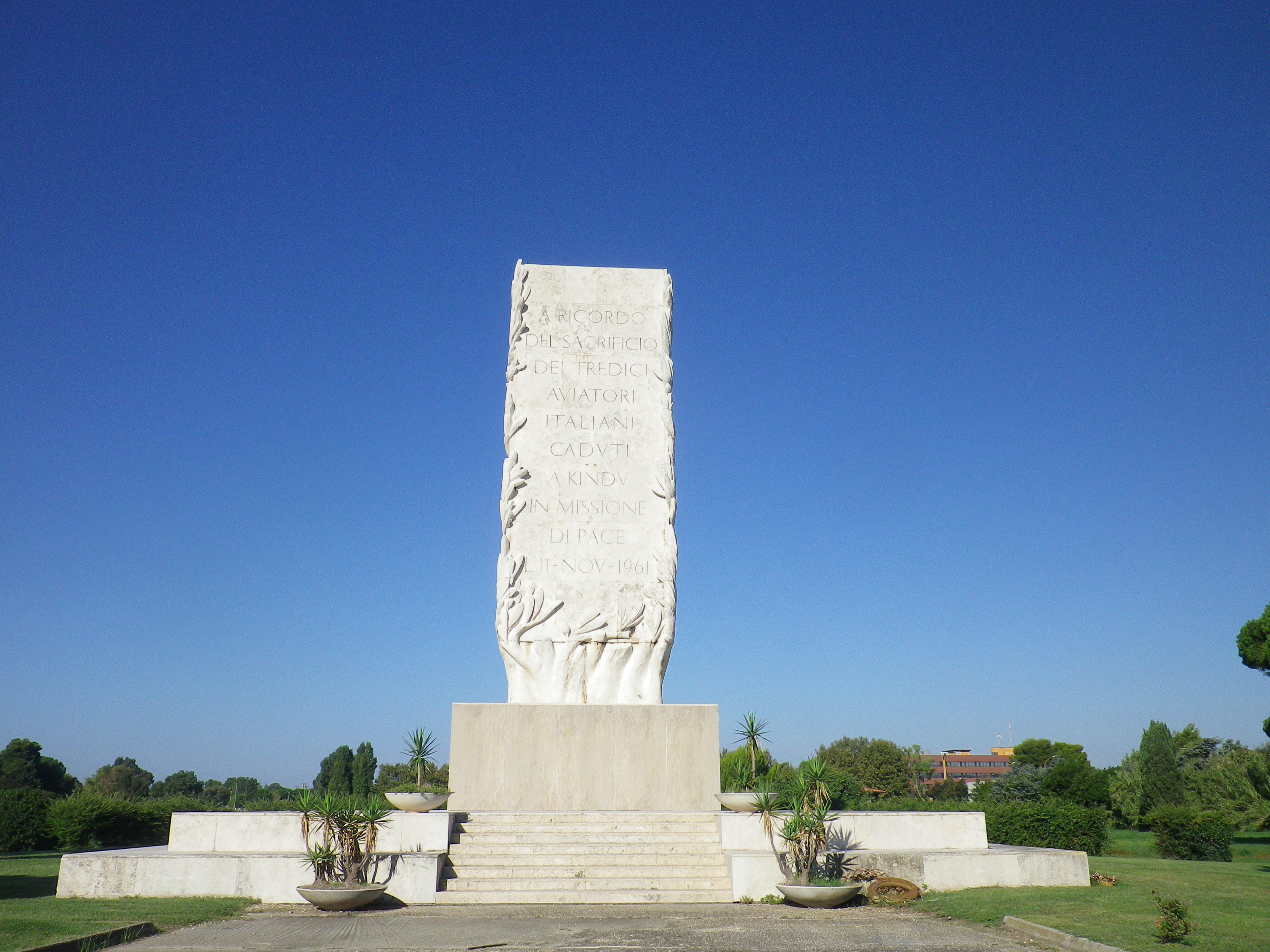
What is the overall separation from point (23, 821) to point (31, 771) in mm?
32418

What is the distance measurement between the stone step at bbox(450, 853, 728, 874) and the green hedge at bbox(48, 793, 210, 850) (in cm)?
819

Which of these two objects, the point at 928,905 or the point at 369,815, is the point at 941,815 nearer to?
the point at 928,905

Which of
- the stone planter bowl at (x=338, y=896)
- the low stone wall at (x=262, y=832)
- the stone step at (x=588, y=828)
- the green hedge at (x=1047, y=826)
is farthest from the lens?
the green hedge at (x=1047, y=826)

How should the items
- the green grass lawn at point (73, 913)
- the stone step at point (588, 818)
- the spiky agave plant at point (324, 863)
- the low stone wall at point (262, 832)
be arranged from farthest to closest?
the stone step at point (588, 818), the low stone wall at point (262, 832), the spiky agave plant at point (324, 863), the green grass lawn at point (73, 913)

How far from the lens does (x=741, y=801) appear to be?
12734mm

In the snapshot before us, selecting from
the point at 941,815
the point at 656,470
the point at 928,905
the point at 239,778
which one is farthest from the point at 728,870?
the point at 239,778

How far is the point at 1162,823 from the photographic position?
18500 mm

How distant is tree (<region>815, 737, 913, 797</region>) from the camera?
45875 millimetres

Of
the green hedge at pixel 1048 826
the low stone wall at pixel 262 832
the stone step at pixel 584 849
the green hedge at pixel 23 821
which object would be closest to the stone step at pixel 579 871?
the stone step at pixel 584 849

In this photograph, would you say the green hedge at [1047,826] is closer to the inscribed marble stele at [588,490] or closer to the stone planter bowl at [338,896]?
the inscribed marble stele at [588,490]

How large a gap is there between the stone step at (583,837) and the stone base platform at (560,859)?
22 mm

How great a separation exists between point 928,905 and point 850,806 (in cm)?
856

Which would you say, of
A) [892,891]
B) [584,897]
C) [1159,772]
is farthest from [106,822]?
[1159,772]

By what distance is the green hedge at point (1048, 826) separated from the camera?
51.0ft
